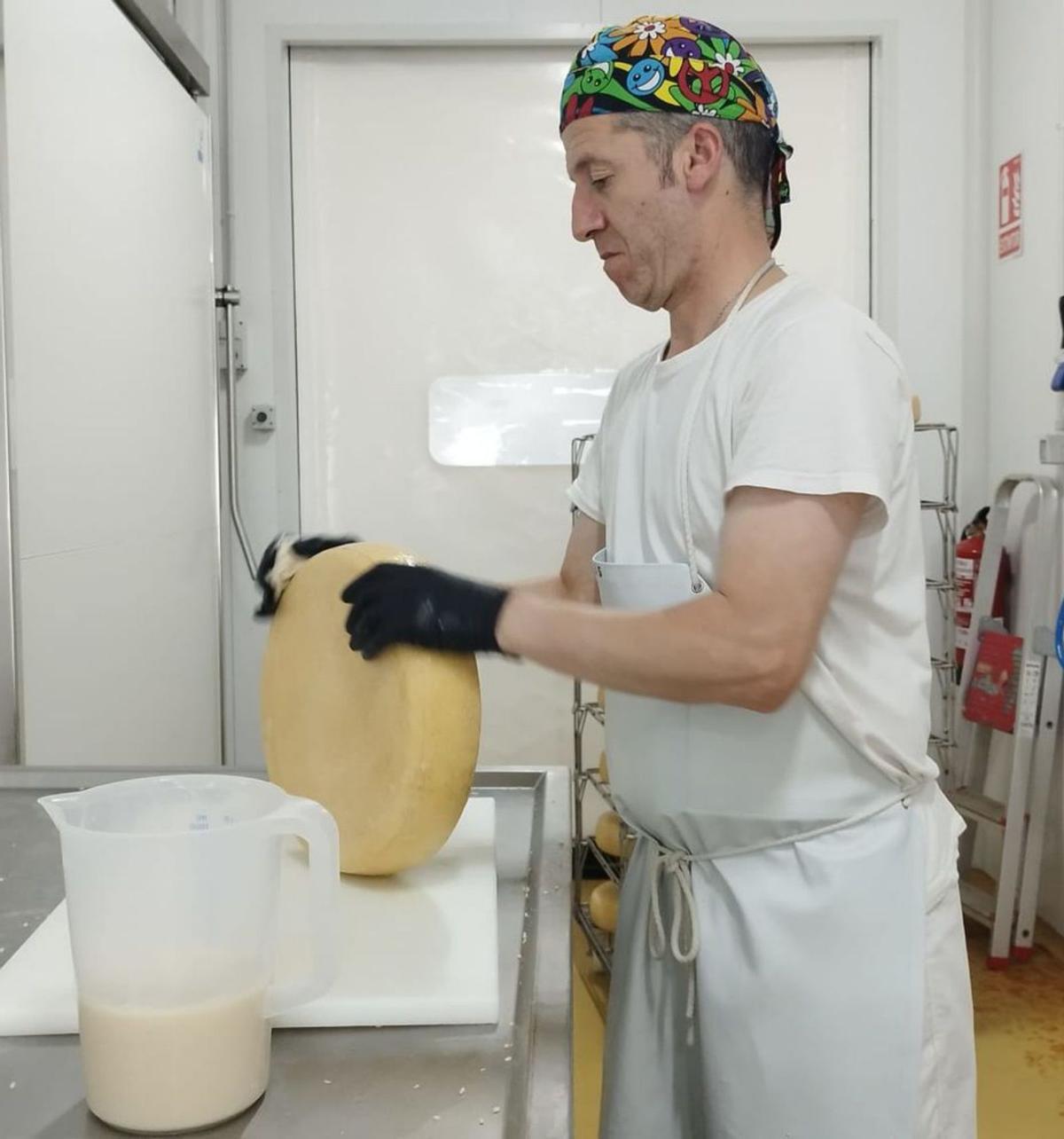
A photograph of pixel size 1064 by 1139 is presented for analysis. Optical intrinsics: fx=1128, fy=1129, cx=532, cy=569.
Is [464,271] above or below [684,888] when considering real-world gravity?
above

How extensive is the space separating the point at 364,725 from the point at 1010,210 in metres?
2.46

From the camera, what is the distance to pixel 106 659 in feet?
6.20

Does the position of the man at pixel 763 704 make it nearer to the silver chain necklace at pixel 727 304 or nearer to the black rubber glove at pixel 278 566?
the silver chain necklace at pixel 727 304

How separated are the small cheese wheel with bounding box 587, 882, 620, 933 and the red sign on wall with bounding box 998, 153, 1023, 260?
5.86ft

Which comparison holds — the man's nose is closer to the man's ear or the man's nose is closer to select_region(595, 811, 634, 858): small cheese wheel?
the man's ear

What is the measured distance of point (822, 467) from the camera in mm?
919

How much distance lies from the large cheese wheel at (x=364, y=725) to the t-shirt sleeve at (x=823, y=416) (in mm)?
302

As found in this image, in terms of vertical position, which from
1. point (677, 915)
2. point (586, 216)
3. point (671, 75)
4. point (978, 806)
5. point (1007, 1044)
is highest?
point (671, 75)

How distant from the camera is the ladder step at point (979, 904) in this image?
258 centimetres

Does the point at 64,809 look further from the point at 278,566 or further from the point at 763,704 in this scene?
the point at 763,704

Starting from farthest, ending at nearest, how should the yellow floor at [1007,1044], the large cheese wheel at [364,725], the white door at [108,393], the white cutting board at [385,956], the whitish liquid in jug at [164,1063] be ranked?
the yellow floor at [1007,1044] → the white door at [108,393] → the large cheese wheel at [364,725] → the white cutting board at [385,956] → the whitish liquid in jug at [164,1063]

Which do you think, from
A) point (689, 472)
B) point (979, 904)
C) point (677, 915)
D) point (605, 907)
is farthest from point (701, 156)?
point (979, 904)

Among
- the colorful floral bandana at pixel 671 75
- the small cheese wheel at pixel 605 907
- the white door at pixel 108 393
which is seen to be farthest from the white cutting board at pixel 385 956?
the small cheese wheel at pixel 605 907

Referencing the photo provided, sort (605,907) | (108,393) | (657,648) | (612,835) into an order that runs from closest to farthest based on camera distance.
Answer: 1. (657,648)
2. (108,393)
3. (605,907)
4. (612,835)
